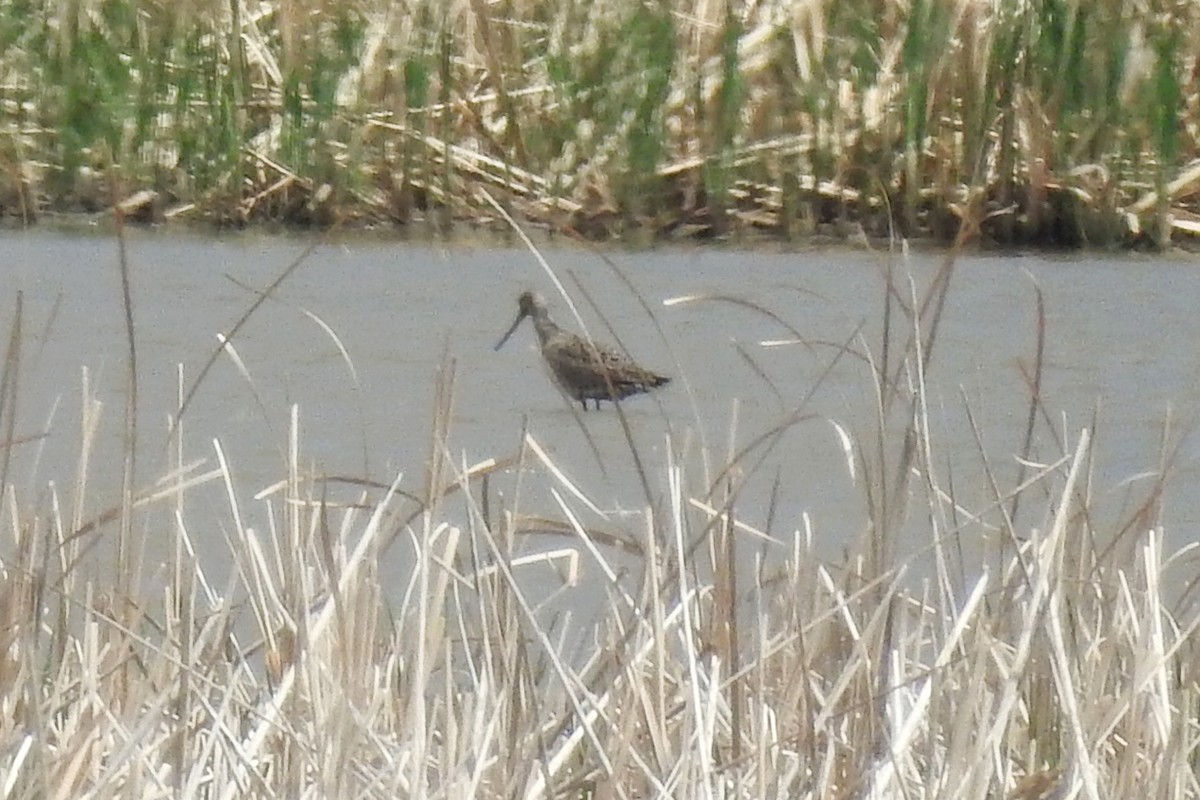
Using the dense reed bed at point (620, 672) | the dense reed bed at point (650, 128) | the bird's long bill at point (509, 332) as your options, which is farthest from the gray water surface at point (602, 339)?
the dense reed bed at point (620, 672)

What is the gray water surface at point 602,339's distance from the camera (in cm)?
301

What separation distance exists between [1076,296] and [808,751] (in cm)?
239

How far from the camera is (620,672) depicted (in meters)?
1.81

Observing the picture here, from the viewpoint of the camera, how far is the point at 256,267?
4.09 meters

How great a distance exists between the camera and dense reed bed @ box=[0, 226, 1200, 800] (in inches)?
67.4

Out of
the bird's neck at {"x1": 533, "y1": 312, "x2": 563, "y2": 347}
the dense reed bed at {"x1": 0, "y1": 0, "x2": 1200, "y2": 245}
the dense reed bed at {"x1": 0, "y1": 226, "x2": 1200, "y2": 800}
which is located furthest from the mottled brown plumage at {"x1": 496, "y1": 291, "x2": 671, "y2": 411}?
the dense reed bed at {"x1": 0, "y1": 226, "x2": 1200, "y2": 800}

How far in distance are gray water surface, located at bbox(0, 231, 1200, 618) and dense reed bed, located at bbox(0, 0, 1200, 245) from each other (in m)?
0.13

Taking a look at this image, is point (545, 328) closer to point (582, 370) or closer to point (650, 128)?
point (582, 370)

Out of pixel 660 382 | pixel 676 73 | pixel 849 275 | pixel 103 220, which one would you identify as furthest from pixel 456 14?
pixel 660 382

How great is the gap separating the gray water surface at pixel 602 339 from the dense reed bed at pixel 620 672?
0.72m

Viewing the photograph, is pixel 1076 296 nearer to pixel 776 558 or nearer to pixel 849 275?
pixel 849 275

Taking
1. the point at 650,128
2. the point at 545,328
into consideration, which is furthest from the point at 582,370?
the point at 650,128

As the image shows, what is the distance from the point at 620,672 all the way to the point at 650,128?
283cm

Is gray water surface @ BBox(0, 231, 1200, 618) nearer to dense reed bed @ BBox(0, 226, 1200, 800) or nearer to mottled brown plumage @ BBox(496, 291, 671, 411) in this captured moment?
mottled brown plumage @ BBox(496, 291, 671, 411)
